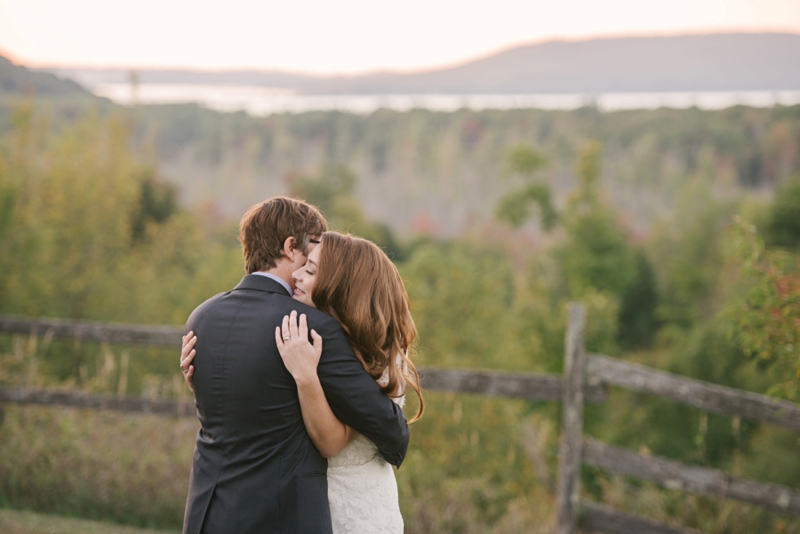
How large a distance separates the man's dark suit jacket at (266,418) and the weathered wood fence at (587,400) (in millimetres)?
2687

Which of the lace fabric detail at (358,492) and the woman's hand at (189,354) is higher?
the woman's hand at (189,354)

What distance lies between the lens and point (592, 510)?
475cm

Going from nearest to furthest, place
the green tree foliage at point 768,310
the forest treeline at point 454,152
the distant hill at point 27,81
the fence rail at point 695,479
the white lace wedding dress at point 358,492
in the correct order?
the white lace wedding dress at point 358,492, the green tree foliage at point 768,310, the fence rail at point 695,479, the distant hill at point 27,81, the forest treeline at point 454,152

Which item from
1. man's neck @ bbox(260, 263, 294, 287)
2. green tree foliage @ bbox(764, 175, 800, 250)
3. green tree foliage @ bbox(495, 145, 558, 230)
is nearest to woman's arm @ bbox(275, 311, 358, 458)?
man's neck @ bbox(260, 263, 294, 287)

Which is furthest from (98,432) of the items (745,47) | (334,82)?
(334,82)

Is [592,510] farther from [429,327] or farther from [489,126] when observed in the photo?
[489,126]

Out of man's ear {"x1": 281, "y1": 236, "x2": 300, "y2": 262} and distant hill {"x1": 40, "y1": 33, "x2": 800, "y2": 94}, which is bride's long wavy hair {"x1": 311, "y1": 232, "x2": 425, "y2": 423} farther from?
distant hill {"x1": 40, "y1": 33, "x2": 800, "y2": 94}

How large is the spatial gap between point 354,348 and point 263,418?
0.34m

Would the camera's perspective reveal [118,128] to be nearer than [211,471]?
No

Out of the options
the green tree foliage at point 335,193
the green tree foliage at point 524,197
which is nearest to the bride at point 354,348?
the green tree foliage at point 524,197

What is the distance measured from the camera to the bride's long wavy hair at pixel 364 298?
219 centimetres

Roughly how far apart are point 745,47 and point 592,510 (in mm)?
49139

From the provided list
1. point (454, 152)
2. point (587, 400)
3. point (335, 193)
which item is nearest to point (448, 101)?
point (454, 152)

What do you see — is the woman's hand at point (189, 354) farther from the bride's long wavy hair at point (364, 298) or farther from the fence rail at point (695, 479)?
the fence rail at point (695, 479)
